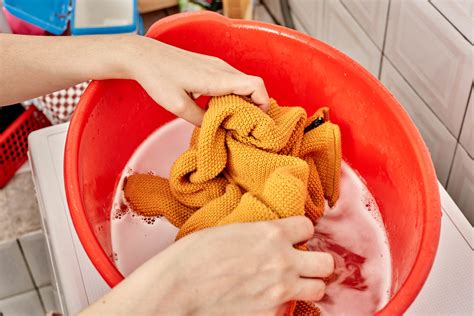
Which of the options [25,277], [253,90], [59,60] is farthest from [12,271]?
[253,90]

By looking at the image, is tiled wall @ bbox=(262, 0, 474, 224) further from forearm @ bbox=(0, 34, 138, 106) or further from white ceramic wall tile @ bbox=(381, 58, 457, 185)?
forearm @ bbox=(0, 34, 138, 106)

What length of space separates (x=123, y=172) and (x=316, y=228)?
0.90ft

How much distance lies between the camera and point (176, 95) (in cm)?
64

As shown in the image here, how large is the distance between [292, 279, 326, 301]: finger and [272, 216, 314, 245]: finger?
0.13ft

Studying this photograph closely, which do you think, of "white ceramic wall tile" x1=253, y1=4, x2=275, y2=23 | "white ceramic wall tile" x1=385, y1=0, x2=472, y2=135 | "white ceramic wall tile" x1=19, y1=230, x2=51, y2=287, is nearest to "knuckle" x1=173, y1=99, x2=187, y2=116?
"white ceramic wall tile" x1=385, y1=0, x2=472, y2=135

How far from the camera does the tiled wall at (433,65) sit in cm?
75

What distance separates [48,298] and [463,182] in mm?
845

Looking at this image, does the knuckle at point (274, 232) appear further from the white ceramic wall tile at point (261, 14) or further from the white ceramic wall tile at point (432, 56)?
the white ceramic wall tile at point (261, 14)

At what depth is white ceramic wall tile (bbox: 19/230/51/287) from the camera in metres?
1.07

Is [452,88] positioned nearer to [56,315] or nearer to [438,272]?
[438,272]

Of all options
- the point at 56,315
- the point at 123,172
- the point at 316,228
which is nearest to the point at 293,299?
the point at 316,228

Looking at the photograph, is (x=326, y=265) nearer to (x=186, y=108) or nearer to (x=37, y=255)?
(x=186, y=108)

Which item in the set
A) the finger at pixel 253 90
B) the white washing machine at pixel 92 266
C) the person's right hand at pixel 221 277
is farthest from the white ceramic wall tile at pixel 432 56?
the person's right hand at pixel 221 277

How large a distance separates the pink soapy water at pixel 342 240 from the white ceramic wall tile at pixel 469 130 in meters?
0.15
